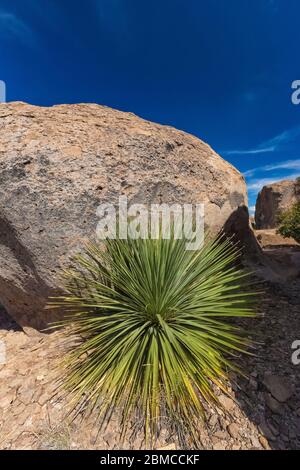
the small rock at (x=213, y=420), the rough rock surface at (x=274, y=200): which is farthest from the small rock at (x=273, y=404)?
the rough rock surface at (x=274, y=200)

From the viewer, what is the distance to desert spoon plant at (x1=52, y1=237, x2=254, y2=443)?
2204mm

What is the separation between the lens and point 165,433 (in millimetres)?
2051

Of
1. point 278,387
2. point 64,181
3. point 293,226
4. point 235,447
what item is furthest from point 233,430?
point 293,226

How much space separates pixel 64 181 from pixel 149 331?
80.1 inches

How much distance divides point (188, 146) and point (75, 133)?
1.90 meters

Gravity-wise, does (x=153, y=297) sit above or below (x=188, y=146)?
below

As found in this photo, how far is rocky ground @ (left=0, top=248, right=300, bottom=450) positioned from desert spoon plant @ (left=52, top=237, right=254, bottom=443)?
151 mm

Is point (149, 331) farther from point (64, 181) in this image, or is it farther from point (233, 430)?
point (64, 181)

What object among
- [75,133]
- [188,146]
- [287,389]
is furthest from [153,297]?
[188,146]

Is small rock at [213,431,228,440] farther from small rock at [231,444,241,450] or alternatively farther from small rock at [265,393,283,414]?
small rock at [265,393,283,414]

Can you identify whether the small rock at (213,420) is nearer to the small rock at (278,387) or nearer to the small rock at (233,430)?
the small rock at (233,430)

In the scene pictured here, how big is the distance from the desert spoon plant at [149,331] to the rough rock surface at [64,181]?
44 cm
